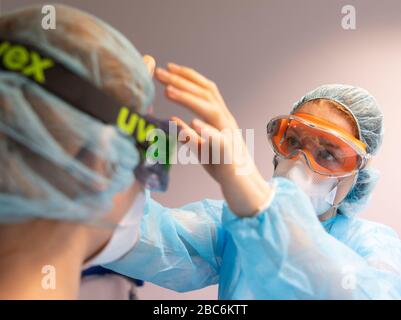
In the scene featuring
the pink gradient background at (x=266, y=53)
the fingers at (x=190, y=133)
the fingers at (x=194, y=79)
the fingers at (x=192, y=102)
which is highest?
the pink gradient background at (x=266, y=53)

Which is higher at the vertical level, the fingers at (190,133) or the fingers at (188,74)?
the fingers at (188,74)

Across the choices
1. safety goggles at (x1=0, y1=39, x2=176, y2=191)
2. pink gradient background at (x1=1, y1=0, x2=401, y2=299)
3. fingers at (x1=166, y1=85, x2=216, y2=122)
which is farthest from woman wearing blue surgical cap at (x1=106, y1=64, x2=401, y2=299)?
pink gradient background at (x1=1, y1=0, x2=401, y2=299)

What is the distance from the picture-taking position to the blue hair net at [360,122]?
1134 millimetres

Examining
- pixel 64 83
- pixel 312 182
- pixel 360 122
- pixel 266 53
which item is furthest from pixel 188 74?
pixel 266 53

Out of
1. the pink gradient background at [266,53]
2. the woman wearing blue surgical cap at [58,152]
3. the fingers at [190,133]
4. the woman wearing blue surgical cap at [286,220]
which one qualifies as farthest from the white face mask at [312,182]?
the pink gradient background at [266,53]

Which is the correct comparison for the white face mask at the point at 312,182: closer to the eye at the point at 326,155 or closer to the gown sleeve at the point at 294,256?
the eye at the point at 326,155

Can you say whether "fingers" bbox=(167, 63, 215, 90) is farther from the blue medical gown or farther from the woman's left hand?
the blue medical gown

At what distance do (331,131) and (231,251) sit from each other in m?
0.43

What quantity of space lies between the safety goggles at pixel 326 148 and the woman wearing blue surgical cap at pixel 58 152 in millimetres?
595

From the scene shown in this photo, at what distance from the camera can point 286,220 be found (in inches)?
27.8

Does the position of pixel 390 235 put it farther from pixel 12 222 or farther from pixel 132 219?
pixel 12 222

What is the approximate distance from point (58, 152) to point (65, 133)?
0.03 m

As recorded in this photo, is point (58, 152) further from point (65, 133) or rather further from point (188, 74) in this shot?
point (188, 74)
